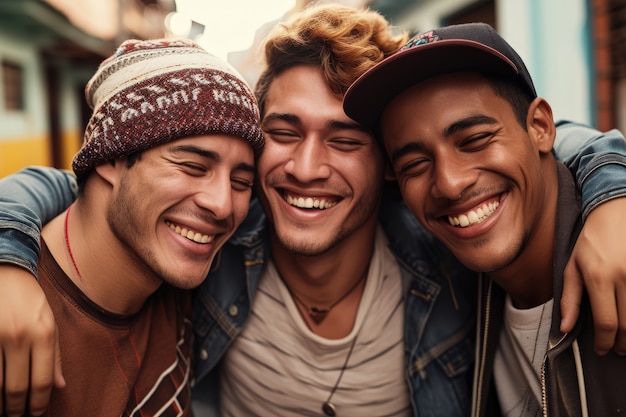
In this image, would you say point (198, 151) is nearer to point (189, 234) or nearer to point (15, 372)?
point (189, 234)

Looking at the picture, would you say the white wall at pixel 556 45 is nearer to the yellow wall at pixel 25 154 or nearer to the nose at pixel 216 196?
the nose at pixel 216 196

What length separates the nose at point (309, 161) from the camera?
237 cm

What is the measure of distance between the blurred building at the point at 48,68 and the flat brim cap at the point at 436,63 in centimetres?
713

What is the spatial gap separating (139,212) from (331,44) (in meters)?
1.29

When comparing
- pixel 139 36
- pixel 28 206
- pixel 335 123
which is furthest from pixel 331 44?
pixel 139 36

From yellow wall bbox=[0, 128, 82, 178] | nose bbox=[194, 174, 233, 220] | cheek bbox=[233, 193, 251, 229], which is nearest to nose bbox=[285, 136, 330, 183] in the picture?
cheek bbox=[233, 193, 251, 229]

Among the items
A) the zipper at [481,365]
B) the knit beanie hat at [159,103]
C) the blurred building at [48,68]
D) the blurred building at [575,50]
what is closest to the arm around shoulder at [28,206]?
the knit beanie hat at [159,103]

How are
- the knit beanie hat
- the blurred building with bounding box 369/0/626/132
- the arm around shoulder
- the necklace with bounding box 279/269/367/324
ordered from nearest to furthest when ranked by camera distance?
the arm around shoulder < the knit beanie hat < the necklace with bounding box 279/269/367/324 < the blurred building with bounding box 369/0/626/132

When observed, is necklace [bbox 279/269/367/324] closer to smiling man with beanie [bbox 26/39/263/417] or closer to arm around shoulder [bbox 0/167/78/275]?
smiling man with beanie [bbox 26/39/263/417]

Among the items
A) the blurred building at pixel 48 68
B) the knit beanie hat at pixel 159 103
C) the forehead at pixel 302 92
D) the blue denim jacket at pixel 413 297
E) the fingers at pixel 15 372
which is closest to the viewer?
the fingers at pixel 15 372

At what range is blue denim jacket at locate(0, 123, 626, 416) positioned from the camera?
7.63 feet

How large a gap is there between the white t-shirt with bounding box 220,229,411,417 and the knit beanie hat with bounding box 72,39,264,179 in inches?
39.5

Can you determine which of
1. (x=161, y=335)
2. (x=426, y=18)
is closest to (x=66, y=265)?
(x=161, y=335)

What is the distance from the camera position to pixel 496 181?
77.9 inches
